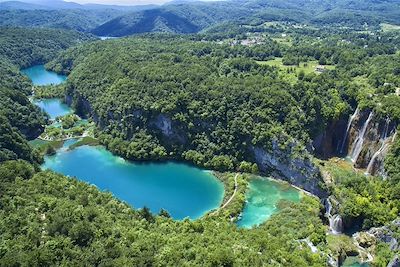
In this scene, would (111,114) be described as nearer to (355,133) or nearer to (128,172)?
(128,172)

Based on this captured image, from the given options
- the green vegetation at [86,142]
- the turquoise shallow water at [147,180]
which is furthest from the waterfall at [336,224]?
the green vegetation at [86,142]

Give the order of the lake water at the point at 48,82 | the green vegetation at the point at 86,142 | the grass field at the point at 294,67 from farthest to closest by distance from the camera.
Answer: the lake water at the point at 48,82 → the grass field at the point at 294,67 → the green vegetation at the point at 86,142

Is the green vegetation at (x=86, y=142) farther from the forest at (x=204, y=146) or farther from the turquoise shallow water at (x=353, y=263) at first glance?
the turquoise shallow water at (x=353, y=263)

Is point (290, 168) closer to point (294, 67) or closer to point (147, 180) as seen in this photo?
point (147, 180)

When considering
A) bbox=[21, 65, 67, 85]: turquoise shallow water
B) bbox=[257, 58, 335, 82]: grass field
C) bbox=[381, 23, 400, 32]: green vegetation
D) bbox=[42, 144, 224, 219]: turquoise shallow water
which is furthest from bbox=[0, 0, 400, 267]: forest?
bbox=[381, 23, 400, 32]: green vegetation

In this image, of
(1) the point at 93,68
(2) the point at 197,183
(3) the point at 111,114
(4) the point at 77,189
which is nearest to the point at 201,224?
(4) the point at 77,189

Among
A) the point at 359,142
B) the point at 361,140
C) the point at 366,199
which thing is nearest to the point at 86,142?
the point at 359,142
